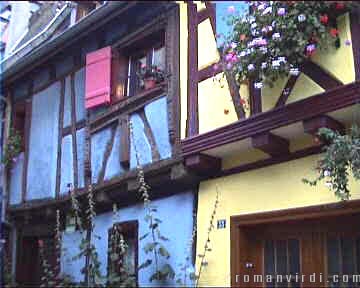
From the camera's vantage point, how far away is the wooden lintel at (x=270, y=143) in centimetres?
619

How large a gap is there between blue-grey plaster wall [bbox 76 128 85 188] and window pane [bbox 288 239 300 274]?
3551 millimetres

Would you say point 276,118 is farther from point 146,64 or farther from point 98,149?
point 98,149

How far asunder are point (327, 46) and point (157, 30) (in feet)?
9.48

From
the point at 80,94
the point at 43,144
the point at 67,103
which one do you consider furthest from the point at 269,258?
the point at 43,144

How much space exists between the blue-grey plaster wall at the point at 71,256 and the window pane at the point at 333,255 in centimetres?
409

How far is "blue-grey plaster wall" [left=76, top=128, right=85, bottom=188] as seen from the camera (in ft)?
29.8

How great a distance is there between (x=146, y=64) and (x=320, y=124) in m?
3.49

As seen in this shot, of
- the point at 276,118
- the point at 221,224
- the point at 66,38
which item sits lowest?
the point at 221,224

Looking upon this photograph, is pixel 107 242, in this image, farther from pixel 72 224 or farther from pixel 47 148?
pixel 47 148

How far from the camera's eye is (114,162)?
8.45m

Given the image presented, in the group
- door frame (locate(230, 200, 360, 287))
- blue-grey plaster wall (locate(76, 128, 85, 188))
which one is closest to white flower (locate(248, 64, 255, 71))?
door frame (locate(230, 200, 360, 287))

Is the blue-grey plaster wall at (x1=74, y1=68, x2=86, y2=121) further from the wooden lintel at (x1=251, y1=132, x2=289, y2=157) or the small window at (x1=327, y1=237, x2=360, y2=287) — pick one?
the small window at (x1=327, y1=237, x2=360, y2=287)

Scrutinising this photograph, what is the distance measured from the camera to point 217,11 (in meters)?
7.36

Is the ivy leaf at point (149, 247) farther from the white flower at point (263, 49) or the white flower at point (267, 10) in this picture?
the white flower at point (267, 10)
